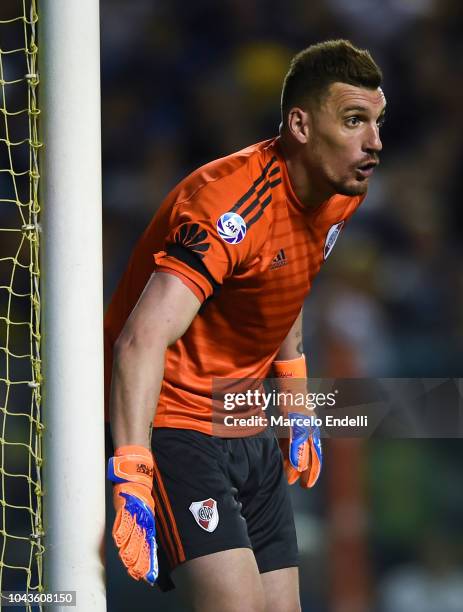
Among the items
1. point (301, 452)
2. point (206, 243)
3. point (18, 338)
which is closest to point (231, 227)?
point (206, 243)

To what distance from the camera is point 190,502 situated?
247 cm

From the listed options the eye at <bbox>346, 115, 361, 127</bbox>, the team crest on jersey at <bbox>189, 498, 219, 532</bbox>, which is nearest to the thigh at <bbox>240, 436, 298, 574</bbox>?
the team crest on jersey at <bbox>189, 498, 219, 532</bbox>

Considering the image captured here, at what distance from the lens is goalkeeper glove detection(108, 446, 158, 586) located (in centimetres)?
210

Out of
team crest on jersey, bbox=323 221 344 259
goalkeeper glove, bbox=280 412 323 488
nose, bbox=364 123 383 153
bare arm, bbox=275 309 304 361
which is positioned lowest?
goalkeeper glove, bbox=280 412 323 488

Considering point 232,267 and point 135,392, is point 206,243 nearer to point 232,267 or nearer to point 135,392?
point 232,267

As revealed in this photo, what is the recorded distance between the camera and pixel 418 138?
514 cm

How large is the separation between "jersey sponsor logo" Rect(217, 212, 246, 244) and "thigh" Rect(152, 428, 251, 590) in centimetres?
50

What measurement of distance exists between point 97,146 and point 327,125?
2.06 ft

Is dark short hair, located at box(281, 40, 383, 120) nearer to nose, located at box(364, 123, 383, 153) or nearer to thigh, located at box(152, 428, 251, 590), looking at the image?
nose, located at box(364, 123, 383, 153)

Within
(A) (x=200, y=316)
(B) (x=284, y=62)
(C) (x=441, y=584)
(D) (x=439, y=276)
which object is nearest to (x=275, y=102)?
(B) (x=284, y=62)

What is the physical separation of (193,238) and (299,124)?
20.3 inches

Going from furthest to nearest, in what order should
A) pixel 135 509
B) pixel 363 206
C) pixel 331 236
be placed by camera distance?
pixel 363 206 < pixel 331 236 < pixel 135 509

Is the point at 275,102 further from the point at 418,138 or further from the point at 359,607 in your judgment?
the point at 359,607

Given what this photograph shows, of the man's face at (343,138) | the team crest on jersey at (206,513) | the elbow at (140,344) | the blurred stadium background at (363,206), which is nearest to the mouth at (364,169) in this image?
the man's face at (343,138)
